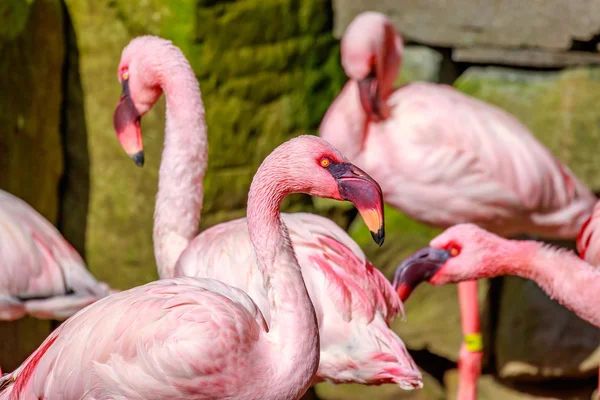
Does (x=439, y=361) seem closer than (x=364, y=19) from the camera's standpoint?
No

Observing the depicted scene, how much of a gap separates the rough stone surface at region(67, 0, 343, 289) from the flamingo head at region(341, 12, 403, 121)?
474 mm

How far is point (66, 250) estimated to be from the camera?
10.4 feet

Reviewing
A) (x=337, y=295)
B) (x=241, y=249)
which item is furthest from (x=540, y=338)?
(x=241, y=249)

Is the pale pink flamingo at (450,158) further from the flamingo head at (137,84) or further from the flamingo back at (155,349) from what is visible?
the flamingo back at (155,349)

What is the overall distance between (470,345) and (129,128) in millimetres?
1604

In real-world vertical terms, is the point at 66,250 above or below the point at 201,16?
below

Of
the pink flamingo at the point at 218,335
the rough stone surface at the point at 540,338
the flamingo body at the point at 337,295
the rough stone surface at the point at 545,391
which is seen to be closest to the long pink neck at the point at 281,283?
the pink flamingo at the point at 218,335

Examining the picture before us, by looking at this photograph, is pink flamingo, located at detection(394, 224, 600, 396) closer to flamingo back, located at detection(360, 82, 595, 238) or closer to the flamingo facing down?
flamingo back, located at detection(360, 82, 595, 238)

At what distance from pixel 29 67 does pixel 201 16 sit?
77 cm

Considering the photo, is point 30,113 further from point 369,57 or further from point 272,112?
point 369,57

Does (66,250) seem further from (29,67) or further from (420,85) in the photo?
(420,85)

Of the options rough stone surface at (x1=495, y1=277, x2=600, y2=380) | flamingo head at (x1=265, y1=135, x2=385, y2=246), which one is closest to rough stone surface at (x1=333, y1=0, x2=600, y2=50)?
rough stone surface at (x1=495, y1=277, x2=600, y2=380)

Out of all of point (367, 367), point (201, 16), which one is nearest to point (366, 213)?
point (367, 367)

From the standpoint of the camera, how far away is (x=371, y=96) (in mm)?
3818
